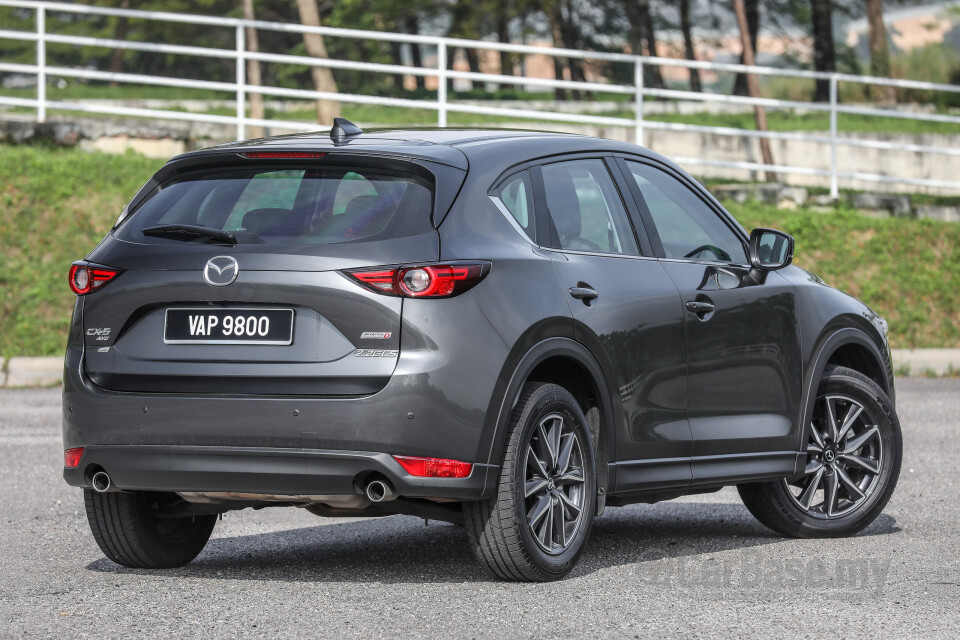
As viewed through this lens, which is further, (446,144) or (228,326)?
(446,144)

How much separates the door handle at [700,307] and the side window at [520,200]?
0.96 meters

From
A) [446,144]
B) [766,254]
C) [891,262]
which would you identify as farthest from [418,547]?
[891,262]

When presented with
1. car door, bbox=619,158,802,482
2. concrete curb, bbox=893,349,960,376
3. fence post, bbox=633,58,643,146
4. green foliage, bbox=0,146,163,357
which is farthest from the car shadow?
fence post, bbox=633,58,643,146

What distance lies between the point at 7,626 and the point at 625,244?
2.92 metres

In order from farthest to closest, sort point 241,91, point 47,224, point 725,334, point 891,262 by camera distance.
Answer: point 241,91 < point 891,262 < point 47,224 < point 725,334

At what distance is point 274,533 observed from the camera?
7.60m

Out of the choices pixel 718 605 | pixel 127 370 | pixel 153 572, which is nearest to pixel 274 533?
pixel 153 572

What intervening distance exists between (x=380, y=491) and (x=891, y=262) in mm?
13757

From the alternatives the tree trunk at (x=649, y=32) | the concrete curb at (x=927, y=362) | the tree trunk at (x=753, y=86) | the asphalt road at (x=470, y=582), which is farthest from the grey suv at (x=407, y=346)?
the tree trunk at (x=649, y=32)

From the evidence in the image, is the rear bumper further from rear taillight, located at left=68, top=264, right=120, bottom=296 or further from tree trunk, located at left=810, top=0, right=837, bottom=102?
tree trunk, located at left=810, top=0, right=837, bottom=102

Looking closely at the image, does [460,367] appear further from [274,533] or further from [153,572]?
[274,533]

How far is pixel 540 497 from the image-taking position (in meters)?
6.01

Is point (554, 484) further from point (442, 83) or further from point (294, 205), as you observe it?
point (442, 83)

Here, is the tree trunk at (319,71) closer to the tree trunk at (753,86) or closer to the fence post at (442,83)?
the fence post at (442,83)
